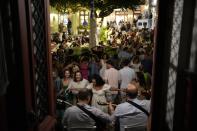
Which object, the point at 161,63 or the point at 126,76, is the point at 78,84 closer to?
the point at 126,76

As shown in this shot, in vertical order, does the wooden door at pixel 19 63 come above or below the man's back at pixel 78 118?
above

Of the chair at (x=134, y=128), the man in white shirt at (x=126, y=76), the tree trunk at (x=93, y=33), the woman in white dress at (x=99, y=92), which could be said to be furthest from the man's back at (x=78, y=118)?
the tree trunk at (x=93, y=33)

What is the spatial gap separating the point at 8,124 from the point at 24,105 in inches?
10.9

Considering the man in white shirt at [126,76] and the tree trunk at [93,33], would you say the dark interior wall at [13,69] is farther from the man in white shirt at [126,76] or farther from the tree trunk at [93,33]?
the tree trunk at [93,33]

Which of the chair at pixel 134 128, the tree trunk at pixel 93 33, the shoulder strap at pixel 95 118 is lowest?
the chair at pixel 134 128

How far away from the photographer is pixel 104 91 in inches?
268

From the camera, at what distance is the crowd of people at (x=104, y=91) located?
17.2ft

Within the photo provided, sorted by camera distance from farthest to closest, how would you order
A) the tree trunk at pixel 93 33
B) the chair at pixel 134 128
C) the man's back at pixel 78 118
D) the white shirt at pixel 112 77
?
the tree trunk at pixel 93 33, the white shirt at pixel 112 77, the chair at pixel 134 128, the man's back at pixel 78 118

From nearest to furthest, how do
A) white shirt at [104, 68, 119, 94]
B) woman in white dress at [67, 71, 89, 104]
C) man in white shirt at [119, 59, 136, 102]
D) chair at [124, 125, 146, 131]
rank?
1. chair at [124, 125, 146, 131]
2. woman in white dress at [67, 71, 89, 104]
3. man in white shirt at [119, 59, 136, 102]
4. white shirt at [104, 68, 119, 94]

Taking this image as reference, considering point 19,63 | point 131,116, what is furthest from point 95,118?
point 19,63

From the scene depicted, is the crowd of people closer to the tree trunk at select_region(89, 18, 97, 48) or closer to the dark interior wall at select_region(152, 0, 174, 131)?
the dark interior wall at select_region(152, 0, 174, 131)

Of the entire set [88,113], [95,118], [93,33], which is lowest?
[95,118]

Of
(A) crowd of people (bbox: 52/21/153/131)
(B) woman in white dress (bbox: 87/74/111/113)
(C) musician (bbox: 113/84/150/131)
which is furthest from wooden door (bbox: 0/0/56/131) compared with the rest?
(B) woman in white dress (bbox: 87/74/111/113)

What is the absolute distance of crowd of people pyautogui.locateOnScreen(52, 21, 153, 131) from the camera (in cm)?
525
